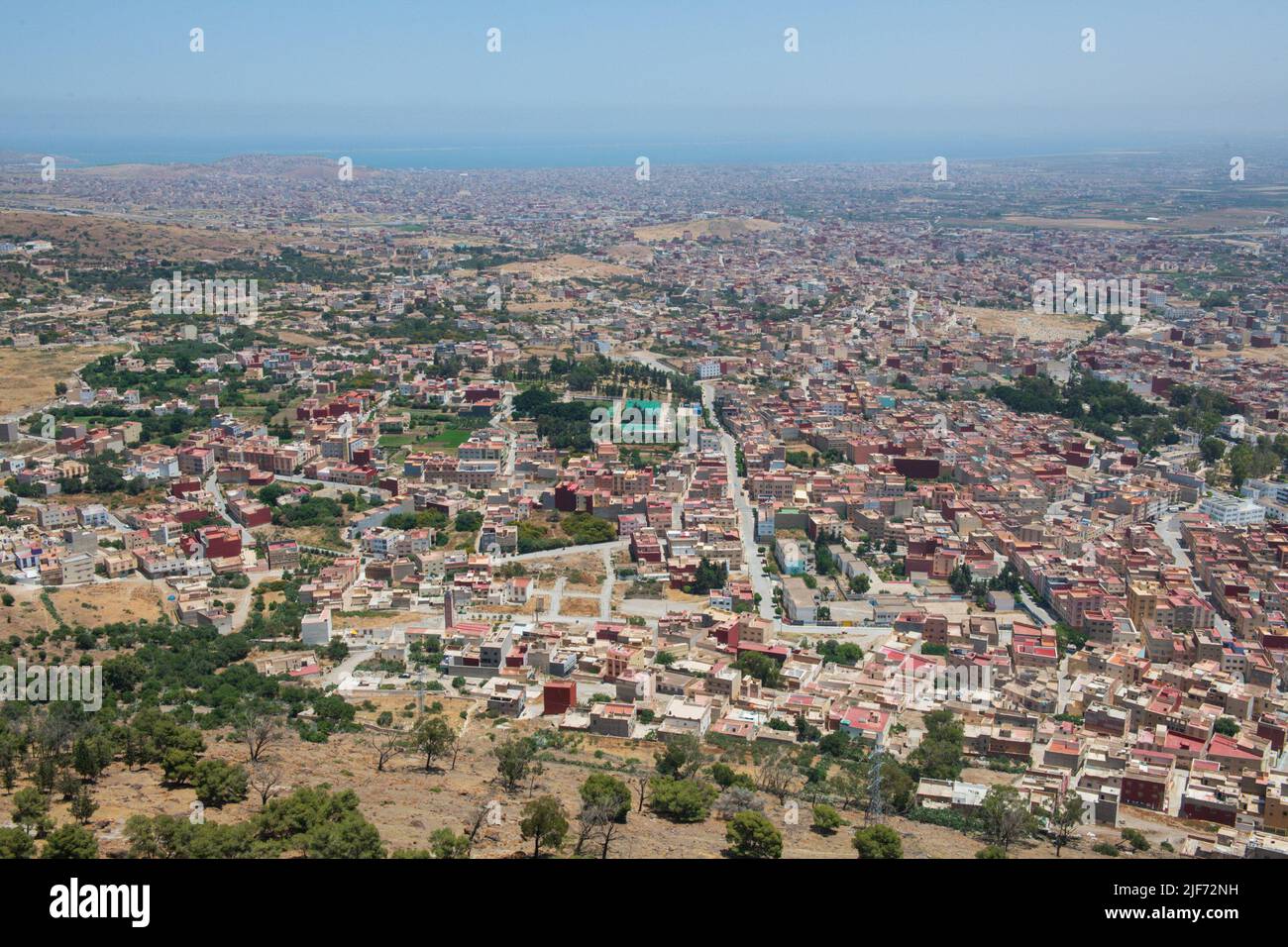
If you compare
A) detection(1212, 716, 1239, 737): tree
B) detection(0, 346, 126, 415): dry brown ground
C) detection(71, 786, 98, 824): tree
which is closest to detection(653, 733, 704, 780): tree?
detection(71, 786, 98, 824): tree

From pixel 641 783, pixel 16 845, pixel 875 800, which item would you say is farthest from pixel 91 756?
pixel 875 800

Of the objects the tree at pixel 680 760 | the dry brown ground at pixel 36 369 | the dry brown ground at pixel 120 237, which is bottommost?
the tree at pixel 680 760

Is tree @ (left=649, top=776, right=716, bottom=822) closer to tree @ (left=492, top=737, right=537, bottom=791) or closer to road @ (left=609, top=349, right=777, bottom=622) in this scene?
tree @ (left=492, top=737, right=537, bottom=791)

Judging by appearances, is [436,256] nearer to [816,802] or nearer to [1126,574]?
[1126,574]

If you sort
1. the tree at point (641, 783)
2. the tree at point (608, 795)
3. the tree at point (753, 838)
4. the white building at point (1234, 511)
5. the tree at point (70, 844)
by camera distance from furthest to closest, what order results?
the white building at point (1234, 511) → the tree at point (641, 783) → the tree at point (608, 795) → the tree at point (753, 838) → the tree at point (70, 844)

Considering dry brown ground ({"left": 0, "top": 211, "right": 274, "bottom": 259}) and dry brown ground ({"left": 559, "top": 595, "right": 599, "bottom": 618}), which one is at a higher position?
dry brown ground ({"left": 0, "top": 211, "right": 274, "bottom": 259})

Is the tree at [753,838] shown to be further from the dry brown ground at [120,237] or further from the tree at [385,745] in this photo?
the dry brown ground at [120,237]

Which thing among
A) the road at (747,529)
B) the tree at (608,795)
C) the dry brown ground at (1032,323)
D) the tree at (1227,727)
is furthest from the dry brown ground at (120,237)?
the tree at (1227,727)

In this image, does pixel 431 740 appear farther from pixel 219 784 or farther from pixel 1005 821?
pixel 1005 821
